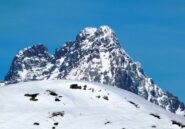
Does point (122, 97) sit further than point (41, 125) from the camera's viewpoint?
Yes

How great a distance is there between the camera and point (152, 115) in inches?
2422

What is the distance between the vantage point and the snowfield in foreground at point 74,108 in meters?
55.9

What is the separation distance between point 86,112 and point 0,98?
24.8 feet

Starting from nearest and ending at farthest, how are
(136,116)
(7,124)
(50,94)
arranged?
(7,124), (136,116), (50,94)

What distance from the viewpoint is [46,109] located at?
60625 millimetres

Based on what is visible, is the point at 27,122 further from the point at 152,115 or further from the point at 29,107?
the point at 152,115

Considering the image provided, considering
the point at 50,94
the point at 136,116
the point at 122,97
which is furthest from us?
the point at 122,97

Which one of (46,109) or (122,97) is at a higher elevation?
(122,97)

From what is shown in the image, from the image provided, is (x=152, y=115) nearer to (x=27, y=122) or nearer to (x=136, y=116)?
(x=136, y=116)

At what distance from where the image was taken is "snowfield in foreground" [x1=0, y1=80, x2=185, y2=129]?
55906 millimetres

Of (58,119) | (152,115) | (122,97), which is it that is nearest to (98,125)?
(58,119)

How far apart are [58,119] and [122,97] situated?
1410 cm

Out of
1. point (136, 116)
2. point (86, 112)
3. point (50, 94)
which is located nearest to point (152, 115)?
point (136, 116)

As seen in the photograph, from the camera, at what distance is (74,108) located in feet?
203
